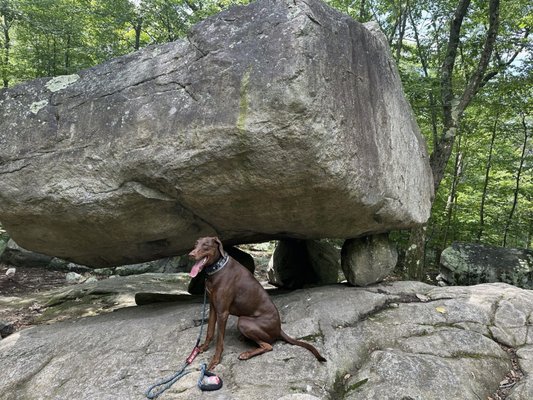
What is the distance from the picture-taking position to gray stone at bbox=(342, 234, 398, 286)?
Answer: 6145 millimetres

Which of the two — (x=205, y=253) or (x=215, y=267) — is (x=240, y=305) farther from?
(x=205, y=253)

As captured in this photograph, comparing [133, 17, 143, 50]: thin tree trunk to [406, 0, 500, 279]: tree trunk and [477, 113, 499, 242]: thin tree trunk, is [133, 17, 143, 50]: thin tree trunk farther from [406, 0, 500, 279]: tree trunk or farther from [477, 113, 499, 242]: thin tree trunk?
[477, 113, 499, 242]: thin tree trunk

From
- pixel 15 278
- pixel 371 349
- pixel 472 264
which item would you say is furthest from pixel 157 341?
pixel 15 278

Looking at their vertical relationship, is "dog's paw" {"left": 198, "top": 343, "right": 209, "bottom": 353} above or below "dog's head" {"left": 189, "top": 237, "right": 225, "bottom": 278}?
below

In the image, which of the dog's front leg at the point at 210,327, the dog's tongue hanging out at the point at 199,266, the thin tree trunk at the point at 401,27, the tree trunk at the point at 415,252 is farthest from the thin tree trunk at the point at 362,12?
the dog's front leg at the point at 210,327

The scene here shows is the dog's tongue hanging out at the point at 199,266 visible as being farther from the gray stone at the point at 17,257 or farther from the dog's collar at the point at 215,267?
the gray stone at the point at 17,257

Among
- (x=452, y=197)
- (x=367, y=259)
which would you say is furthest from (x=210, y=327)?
(x=452, y=197)

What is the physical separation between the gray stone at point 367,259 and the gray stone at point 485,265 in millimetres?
4037

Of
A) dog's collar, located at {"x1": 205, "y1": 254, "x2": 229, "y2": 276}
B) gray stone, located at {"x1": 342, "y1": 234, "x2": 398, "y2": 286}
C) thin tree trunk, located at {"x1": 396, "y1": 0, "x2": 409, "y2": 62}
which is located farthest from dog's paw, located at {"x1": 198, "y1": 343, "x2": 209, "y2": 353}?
thin tree trunk, located at {"x1": 396, "y1": 0, "x2": 409, "y2": 62}

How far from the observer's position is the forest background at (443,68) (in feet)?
35.6

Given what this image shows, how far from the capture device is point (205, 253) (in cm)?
394

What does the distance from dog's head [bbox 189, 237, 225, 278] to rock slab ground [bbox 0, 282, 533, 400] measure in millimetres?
1033

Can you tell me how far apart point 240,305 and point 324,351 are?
1.05 metres

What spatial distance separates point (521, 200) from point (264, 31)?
1610cm
